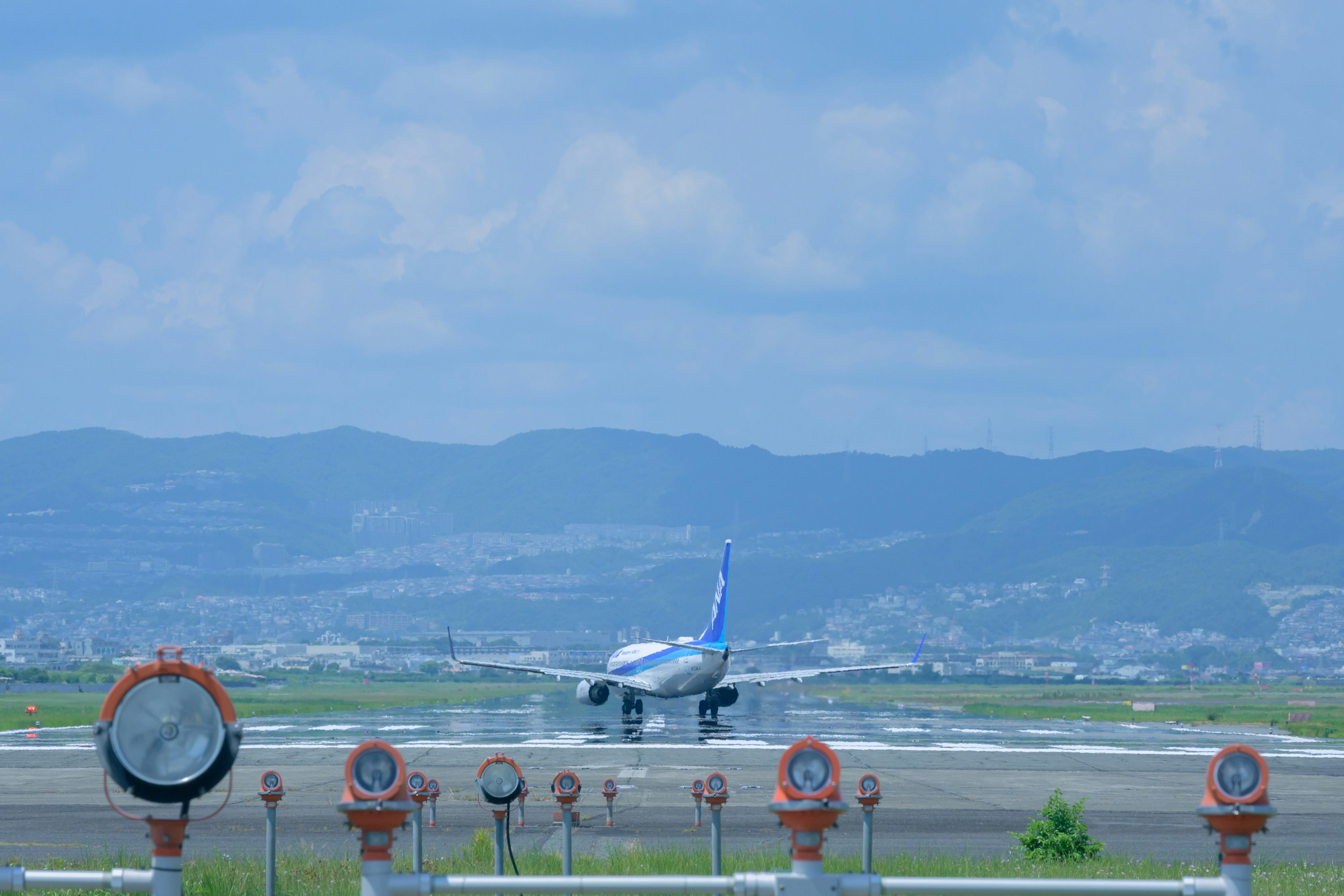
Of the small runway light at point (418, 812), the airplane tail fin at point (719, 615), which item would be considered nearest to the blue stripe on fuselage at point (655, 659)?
the airplane tail fin at point (719, 615)

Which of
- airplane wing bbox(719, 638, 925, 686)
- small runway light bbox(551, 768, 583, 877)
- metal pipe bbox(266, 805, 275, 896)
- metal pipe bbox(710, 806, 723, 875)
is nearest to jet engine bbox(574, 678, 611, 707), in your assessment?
airplane wing bbox(719, 638, 925, 686)

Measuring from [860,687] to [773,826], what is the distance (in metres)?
127

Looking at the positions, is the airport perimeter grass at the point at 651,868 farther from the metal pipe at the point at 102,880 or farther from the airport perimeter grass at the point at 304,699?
the airport perimeter grass at the point at 304,699

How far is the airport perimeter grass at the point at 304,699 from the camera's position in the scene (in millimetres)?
78000

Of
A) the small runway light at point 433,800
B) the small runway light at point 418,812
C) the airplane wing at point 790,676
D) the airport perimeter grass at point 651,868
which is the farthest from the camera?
the airplane wing at point 790,676

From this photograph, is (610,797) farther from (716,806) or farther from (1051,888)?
(1051,888)

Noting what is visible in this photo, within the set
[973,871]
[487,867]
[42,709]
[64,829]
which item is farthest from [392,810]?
[42,709]

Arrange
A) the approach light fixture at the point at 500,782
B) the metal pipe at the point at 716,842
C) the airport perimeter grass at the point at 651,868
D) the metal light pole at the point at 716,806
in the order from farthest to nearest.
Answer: the airport perimeter grass at the point at 651,868 → the approach light fixture at the point at 500,782 → the metal light pole at the point at 716,806 → the metal pipe at the point at 716,842

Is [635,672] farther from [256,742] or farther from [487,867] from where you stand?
[487,867]

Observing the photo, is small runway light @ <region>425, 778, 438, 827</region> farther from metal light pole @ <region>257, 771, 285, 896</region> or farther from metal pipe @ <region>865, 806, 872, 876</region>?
metal pipe @ <region>865, 806, 872, 876</region>

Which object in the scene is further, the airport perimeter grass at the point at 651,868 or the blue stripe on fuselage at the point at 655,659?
the blue stripe on fuselage at the point at 655,659

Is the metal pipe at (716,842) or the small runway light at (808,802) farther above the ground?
the small runway light at (808,802)

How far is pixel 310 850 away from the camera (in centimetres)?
2127

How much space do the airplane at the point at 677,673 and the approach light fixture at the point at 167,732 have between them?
5403cm
